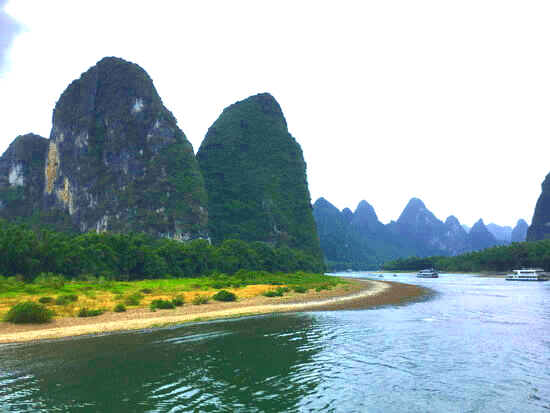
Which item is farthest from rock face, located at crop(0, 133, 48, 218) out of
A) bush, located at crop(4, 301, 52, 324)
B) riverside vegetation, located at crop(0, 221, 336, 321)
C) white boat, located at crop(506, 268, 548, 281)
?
white boat, located at crop(506, 268, 548, 281)

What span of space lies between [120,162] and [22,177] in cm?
5456

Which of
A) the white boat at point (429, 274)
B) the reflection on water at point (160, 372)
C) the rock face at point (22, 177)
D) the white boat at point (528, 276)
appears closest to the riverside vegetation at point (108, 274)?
the reflection on water at point (160, 372)

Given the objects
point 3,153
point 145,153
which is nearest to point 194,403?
point 145,153

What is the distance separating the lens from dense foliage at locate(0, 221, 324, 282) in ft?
180

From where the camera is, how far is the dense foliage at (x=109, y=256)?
54.8 m

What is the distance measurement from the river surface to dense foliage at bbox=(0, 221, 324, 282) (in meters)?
35.5

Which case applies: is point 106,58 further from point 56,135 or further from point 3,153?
point 3,153

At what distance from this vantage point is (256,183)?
176m

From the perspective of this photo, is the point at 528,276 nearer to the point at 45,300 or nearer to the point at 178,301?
the point at 178,301

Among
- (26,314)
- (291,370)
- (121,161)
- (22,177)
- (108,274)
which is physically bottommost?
(291,370)

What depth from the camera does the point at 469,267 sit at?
494ft

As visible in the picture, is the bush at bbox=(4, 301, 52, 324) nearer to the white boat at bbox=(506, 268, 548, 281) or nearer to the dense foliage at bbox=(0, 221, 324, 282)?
the dense foliage at bbox=(0, 221, 324, 282)

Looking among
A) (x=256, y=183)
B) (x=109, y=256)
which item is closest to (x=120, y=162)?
(x=256, y=183)

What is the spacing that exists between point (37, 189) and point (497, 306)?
177901 mm
